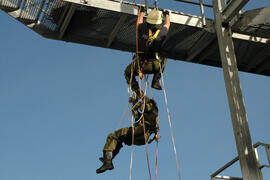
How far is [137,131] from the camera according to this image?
9703 mm

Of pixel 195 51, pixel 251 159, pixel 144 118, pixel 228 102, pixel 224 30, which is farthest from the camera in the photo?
pixel 195 51

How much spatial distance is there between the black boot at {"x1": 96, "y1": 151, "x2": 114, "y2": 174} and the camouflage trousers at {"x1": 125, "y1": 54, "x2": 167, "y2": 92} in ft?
5.29

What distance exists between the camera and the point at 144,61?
10.2 metres

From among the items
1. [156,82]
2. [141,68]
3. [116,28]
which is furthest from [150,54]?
[116,28]

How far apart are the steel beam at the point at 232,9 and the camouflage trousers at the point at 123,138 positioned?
13.9 feet

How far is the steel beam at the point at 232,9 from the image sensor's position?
1138 cm

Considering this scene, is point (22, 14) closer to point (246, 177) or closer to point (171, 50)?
point (171, 50)

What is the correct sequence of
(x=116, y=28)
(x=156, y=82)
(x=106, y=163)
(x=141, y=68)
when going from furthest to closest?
(x=116, y=28)
(x=156, y=82)
(x=141, y=68)
(x=106, y=163)

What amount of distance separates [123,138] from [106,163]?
68cm

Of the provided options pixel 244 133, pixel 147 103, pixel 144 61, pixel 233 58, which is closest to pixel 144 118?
pixel 147 103

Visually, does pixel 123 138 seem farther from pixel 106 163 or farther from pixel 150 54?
pixel 150 54

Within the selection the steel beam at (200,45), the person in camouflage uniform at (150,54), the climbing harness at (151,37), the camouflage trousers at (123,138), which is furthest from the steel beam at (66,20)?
the steel beam at (200,45)

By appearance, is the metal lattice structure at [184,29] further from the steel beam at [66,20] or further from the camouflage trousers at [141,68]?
the camouflage trousers at [141,68]

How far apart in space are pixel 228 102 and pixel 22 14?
5900 mm
